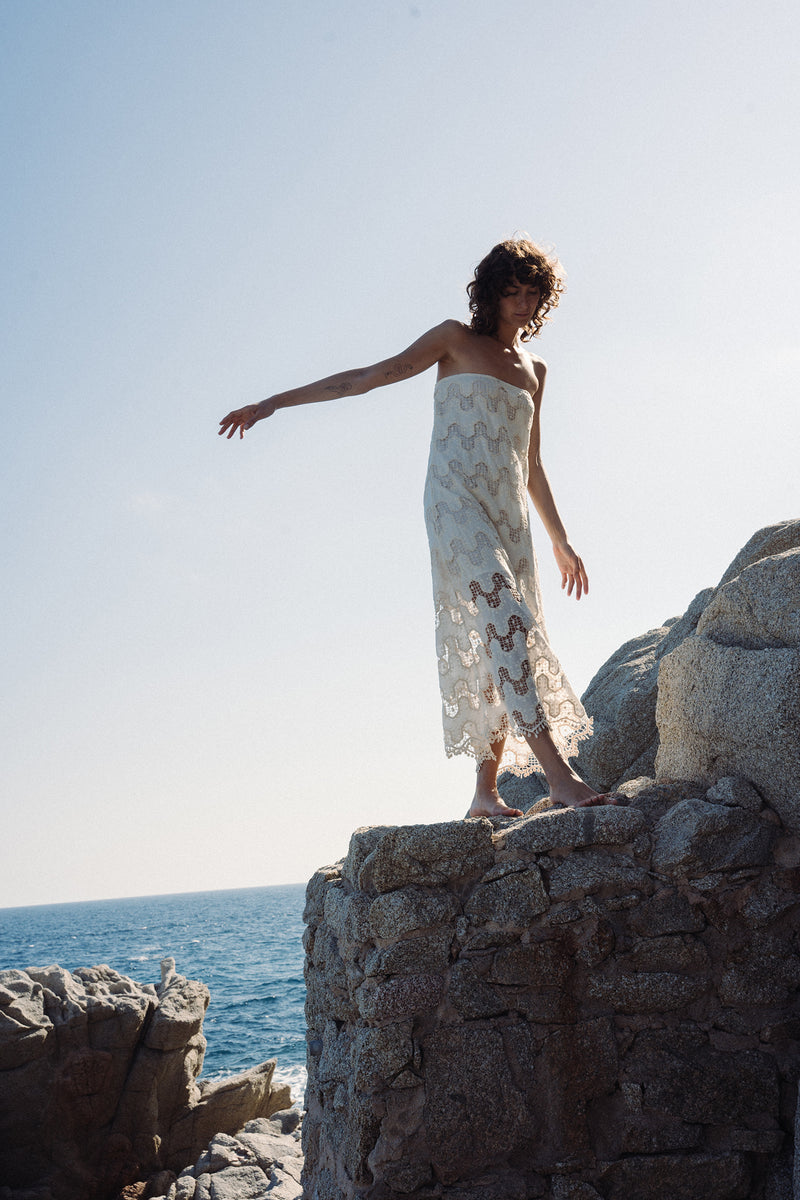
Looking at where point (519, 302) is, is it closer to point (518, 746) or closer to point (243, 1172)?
point (518, 746)

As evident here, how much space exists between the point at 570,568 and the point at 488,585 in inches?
40.3

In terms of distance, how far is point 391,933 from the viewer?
3.19 metres

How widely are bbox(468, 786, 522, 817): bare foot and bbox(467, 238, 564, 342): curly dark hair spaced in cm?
218

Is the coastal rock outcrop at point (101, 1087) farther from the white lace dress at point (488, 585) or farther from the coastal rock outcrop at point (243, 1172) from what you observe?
the white lace dress at point (488, 585)

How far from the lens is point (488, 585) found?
3.95 meters

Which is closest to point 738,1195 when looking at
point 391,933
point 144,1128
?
point 391,933

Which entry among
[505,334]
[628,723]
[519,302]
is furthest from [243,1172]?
[519,302]

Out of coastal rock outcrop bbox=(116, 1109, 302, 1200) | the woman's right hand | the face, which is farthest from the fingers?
coastal rock outcrop bbox=(116, 1109, 302, 1200)

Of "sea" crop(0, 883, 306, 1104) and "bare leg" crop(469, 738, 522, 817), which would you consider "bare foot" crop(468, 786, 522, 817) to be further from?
"sea" crop(0, 883, 306, 1104)

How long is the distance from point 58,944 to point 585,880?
7679 centimetres

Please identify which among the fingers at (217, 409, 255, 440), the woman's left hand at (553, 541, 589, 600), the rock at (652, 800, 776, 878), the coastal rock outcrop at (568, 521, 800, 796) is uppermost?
the fingers at (217, 409, 255, 440)

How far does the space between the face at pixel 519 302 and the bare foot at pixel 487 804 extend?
2218mm

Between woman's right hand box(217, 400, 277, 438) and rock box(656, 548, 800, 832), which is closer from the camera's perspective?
rock box(656, 548, 800, 832)

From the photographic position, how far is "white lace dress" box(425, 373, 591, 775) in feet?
12.7
